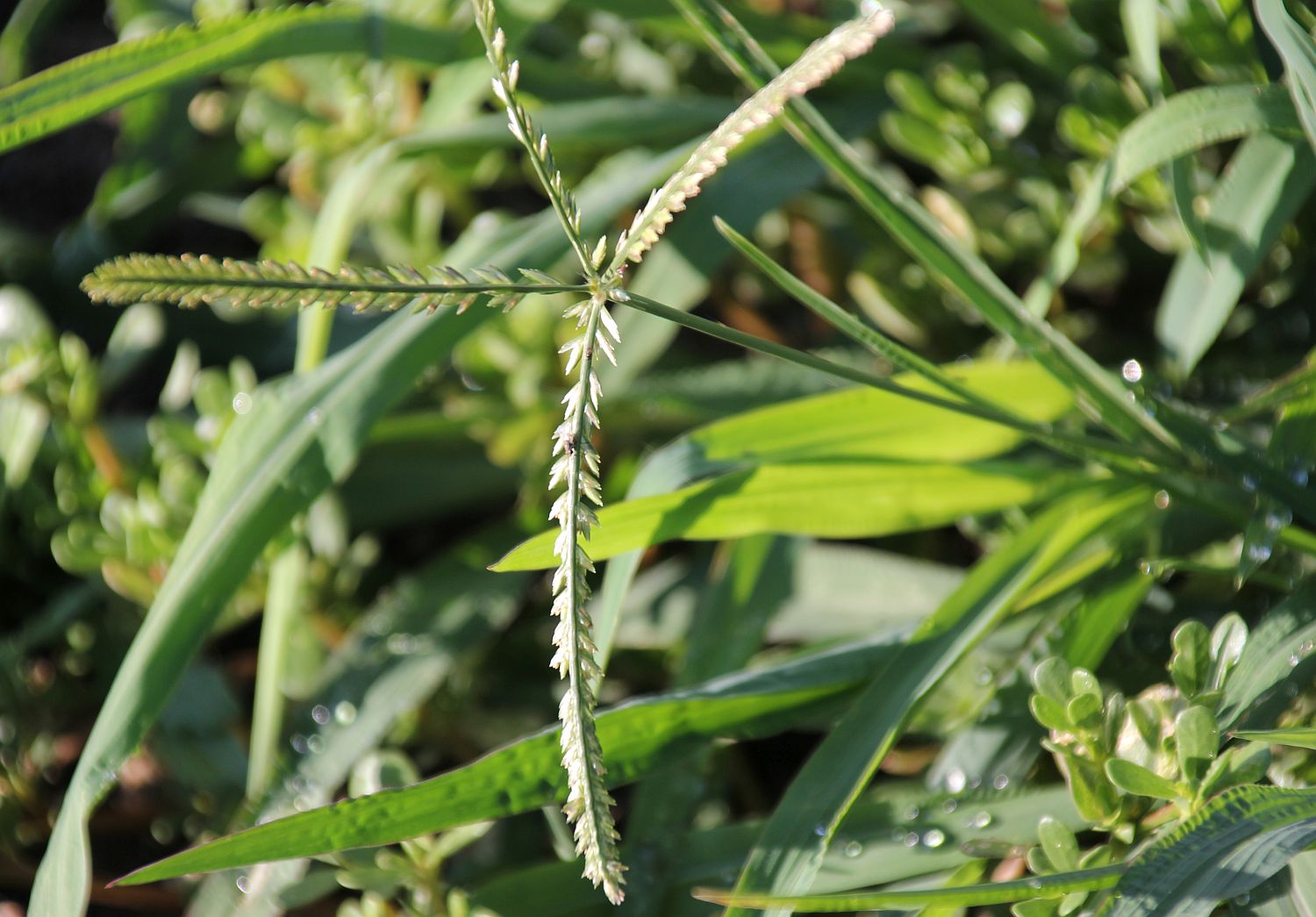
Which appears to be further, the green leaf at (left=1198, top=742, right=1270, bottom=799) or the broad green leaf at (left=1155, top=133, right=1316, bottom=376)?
the broad green leaf at (left=1155, top=133, right=1316, bottom=376)

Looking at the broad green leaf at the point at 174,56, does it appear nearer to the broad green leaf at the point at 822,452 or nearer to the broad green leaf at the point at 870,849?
the broad green leaf at the point at 822,452

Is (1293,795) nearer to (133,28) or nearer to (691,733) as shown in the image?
(691,733)

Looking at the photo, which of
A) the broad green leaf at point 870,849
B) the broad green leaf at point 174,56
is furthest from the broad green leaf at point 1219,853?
the broad green leaf at point 174,56

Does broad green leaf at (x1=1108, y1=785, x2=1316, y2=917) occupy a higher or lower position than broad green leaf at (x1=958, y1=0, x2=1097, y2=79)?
lower

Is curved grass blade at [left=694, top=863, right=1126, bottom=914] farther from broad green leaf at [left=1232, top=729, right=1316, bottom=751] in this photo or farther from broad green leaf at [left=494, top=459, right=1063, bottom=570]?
broad green leaf at [left=494, top=459, right=1063, bottom=570]

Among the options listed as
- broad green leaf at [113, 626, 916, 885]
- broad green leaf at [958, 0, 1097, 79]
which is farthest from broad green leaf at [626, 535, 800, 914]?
broad green leaf at [958, 0, 1097, 79]

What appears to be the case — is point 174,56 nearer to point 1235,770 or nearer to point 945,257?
point 945,257

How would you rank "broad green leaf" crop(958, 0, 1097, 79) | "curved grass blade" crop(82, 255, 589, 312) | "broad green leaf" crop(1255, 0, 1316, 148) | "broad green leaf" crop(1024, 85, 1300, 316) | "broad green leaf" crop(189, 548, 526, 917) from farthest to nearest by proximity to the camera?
"broad green leaf" crop(958, 0, 1097, 79)
"broad green leaf" crop(189, 548, 526, 917)
"broad green leaf" crop(1024, 85, 1300, 316)
"broad green leaf" crop(1255, 0, 1316, 148)
"curved grass blade" crop(82, 255, 589, 312)
